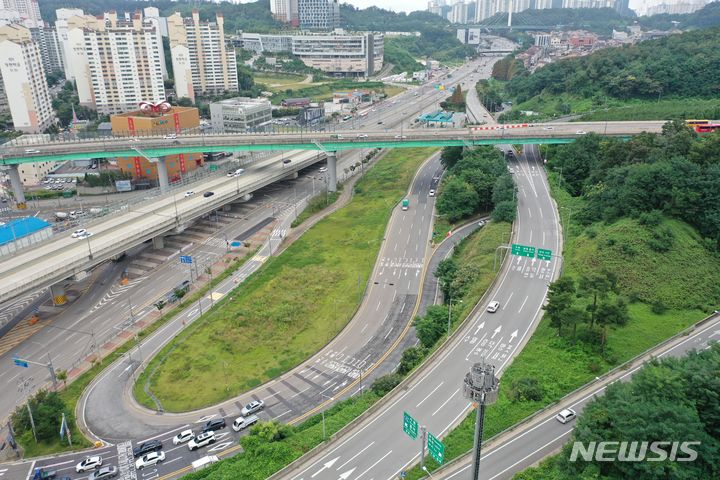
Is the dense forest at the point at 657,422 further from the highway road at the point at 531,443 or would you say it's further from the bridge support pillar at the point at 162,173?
the bridge support pillar at the point at 162,173

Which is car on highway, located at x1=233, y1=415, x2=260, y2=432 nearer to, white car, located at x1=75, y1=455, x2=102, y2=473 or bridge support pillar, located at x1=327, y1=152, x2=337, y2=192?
white car, located at x1=75, y1=455, x2=102, y2=473

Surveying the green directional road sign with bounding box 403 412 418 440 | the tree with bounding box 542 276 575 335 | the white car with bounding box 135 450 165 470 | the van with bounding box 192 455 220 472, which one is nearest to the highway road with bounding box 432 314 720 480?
the green directional road sign with bounding box 403 412 418 440

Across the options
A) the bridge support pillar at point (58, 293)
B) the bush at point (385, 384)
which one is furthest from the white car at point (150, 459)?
the bridge support pillar at point (58, 293)

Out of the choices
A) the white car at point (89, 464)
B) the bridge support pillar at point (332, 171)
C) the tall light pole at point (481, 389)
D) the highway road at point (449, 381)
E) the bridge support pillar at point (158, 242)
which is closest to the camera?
the tall light pole at point (481, 389)

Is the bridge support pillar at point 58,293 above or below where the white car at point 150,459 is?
above

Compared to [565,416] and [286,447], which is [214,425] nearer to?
[286,447]

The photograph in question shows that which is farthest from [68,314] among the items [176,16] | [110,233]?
[176,16]

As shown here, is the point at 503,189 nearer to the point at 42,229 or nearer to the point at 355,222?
the point at 355,222
